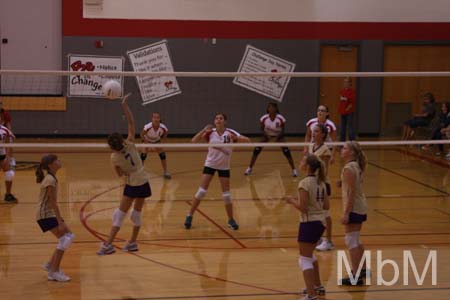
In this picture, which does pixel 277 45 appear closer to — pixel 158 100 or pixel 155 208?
pixel 158 100

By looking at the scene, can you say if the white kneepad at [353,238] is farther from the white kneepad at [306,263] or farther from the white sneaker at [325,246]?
the white sneaker at [325,246]

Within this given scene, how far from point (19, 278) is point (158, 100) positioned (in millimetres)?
12014

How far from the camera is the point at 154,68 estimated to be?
22.1 meters

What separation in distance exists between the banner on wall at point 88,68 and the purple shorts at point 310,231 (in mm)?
13070

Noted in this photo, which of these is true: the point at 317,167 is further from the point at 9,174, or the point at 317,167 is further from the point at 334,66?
the point at 334,66

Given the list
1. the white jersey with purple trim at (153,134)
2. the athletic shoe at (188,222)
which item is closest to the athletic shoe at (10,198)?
the white jersey with purple trim at (153,134)

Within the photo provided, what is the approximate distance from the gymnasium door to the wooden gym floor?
489 cm

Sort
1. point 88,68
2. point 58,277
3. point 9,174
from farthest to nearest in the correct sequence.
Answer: point 88,68 → point 9,174 → point 58,277

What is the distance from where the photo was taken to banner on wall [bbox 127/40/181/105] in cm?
2116

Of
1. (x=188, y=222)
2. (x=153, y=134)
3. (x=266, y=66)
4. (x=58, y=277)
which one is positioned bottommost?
(x=58, y=277)

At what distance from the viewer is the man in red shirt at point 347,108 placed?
20953mm

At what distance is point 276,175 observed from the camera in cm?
1728

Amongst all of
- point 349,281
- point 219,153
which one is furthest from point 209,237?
point 349,281

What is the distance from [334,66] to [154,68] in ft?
17.1
